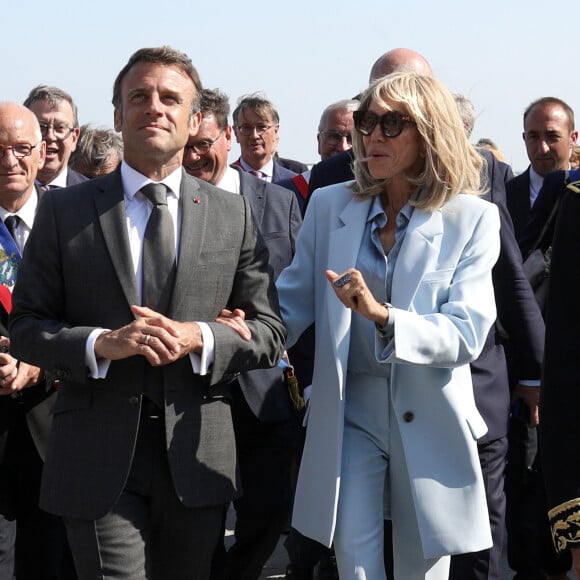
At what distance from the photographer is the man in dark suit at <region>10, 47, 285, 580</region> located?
384 cm

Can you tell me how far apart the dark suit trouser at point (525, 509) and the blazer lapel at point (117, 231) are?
9.44ft

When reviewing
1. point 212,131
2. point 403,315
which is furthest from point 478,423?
point 212,131

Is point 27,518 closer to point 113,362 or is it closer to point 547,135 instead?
point 113,362

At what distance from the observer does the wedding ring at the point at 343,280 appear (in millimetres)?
3715

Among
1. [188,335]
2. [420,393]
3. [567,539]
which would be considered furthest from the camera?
[420,393]

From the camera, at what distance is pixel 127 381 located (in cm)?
389

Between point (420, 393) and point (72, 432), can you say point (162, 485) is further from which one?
point (420, 393)

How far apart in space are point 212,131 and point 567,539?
3603 mm

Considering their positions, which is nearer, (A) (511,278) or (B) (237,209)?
(B) (237,209)

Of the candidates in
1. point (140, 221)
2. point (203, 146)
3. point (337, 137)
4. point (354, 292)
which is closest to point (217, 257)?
point (140, 221)

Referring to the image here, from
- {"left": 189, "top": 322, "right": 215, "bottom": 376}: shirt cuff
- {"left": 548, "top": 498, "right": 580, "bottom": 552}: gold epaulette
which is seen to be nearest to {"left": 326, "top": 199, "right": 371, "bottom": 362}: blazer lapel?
{"left": 189, "top": 322, "right": 215, "bottom": 376}: shirt cuff

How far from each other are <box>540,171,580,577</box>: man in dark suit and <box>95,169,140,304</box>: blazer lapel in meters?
1.58

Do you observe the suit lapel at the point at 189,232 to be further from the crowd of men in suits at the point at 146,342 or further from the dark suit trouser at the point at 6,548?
the dark suit trouser at the point at 6,548

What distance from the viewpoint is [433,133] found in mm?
4176
